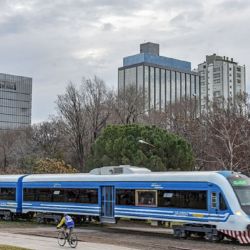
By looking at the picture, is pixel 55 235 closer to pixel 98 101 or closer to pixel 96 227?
pixel 96 227

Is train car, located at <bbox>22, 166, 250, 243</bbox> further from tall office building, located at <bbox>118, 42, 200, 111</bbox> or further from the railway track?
tall office building, located at <bbox>118, 42, 200, 111</bbox>

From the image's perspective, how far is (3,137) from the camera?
95.4 meters

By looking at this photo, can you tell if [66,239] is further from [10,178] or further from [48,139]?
[48,139]

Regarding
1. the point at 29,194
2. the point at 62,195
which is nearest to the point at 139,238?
the point at 62,195

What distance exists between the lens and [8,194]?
4119 cm

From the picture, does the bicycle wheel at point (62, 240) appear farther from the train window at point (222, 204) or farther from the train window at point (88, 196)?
the train window at point (88, 196)

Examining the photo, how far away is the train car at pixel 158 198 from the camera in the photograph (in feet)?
83.4

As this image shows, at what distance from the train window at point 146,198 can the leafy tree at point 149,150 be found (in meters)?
11.3

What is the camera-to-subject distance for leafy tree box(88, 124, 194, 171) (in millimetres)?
42469

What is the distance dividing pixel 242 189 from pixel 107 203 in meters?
9.50

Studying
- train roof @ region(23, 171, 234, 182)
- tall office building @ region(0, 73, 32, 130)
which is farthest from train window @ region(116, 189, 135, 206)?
tall office building @ region(0, 73, 32, 130)

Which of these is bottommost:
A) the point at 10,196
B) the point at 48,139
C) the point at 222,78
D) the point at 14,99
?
the point at 10,196

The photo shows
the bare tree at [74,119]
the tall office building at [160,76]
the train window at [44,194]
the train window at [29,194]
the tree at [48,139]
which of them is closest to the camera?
the train window at [44,194]

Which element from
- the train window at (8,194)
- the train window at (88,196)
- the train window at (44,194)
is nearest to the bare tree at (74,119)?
the train window at (8,194)
